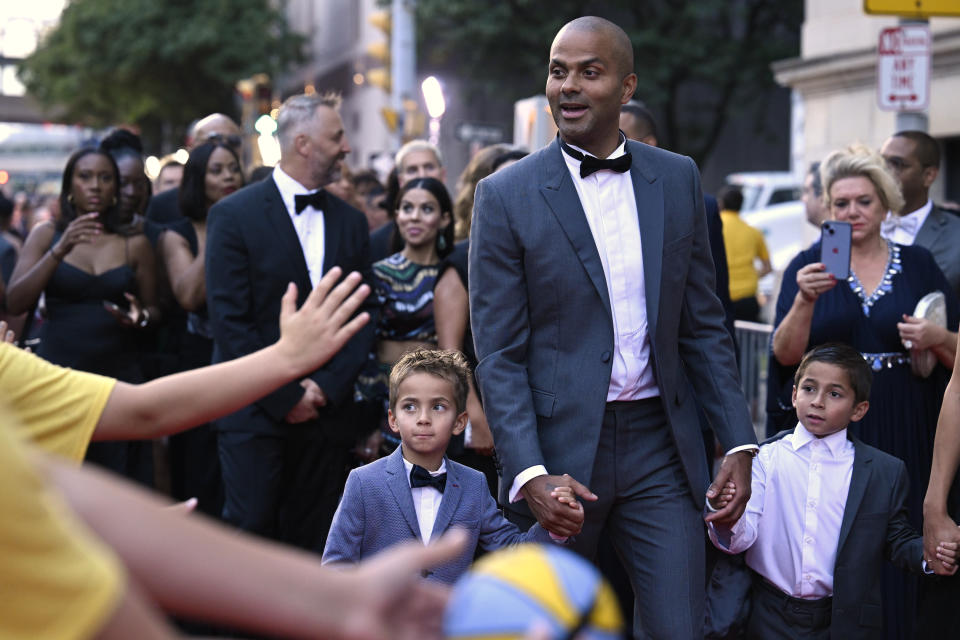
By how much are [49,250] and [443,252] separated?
234 centimetres

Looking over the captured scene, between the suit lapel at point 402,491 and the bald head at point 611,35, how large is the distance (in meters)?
1.71

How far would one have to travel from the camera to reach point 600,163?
14.8 feet

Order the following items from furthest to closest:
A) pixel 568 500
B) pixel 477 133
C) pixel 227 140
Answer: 1. pixel 477 133
2. pixel 227 140
3. pixel 568 500

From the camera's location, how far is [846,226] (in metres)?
6.07

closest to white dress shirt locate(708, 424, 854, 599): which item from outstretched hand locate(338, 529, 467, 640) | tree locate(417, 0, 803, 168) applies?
outstretched hand locate(338, 529, 467, 640)

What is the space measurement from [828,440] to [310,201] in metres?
2.80

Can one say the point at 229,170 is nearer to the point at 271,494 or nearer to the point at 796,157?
the point at 271,494

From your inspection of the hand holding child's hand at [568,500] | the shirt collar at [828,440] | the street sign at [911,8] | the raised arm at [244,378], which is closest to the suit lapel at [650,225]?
the hand holding child's hand at [568,500]

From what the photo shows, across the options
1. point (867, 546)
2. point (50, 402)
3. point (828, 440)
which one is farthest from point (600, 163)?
point (50, 402)

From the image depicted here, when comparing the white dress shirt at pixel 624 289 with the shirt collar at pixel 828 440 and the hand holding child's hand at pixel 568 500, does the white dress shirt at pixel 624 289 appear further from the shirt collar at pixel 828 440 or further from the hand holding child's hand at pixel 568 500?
the shirt collar at pixel 828 440

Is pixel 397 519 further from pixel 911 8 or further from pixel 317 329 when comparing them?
pixel 911 8

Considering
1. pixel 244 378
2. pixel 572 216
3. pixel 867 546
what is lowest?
pixel 867 546

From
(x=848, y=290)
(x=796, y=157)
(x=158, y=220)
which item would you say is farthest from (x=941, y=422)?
(x=796, y=157)

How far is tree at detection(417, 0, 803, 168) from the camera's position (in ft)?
101
